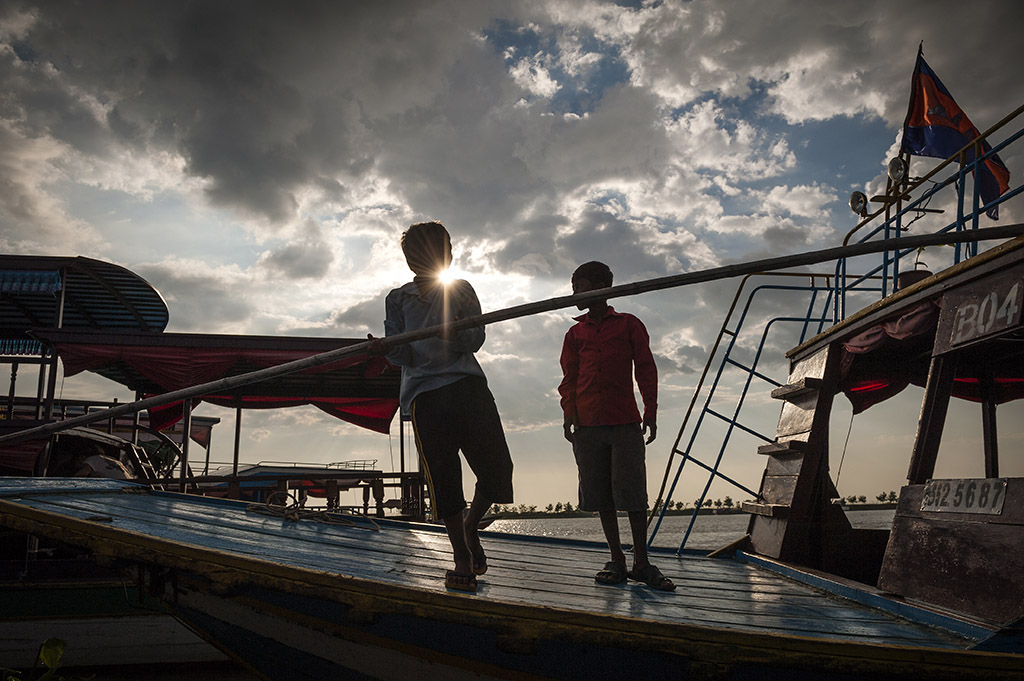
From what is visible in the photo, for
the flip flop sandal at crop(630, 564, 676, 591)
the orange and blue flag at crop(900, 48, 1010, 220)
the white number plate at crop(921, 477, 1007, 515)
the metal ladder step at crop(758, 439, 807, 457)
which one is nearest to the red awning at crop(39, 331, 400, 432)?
the metal ladder step at crop(758, 439, 807, 457)

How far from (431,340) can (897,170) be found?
4.29 m

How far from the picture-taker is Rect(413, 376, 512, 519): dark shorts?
8.99ft

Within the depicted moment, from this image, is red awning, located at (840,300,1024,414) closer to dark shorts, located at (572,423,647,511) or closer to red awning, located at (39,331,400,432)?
dark shorts, located at (572,423,647,511)

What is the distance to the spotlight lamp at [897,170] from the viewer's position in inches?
199

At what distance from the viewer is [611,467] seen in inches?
133

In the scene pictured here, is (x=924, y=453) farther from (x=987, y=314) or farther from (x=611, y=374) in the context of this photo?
(x=611, y=374)

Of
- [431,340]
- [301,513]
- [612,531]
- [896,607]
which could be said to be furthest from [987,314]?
[301,513]

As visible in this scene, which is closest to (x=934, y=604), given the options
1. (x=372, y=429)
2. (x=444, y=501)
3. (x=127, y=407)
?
(x=444, y=501)

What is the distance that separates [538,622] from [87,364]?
861 centimetres

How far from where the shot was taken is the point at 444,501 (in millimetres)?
2707

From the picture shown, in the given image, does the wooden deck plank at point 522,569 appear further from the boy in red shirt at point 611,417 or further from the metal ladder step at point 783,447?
the metal ladder step at point 783,447

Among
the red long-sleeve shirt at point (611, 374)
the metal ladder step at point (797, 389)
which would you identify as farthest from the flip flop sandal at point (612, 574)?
the metal ladder step at point (797, 389)

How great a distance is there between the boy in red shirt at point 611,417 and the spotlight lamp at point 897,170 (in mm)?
3061

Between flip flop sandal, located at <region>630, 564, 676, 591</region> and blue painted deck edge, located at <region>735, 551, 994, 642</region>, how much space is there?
0.85 meters
